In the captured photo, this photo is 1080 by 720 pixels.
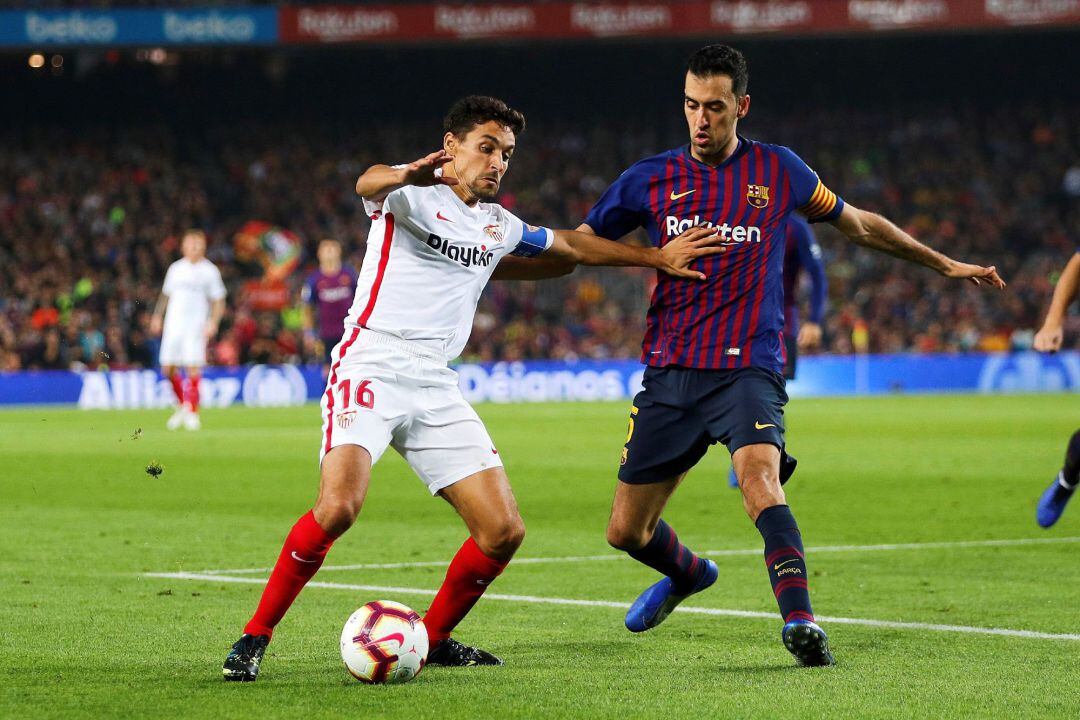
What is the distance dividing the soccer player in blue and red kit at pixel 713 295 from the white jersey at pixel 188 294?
14767mm

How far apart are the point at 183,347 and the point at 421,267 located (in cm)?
1560

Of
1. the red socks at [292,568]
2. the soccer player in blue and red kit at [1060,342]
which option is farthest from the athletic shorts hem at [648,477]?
the soccer player in blue and red kit at [1060,342]

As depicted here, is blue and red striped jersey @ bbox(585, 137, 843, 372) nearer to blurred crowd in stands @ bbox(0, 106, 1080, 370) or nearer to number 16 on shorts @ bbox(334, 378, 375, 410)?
number 16 on shorts @ bbox(334, 378, 375, 410)

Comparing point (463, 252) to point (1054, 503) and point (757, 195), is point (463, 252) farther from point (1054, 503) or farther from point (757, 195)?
point (1054, 503)

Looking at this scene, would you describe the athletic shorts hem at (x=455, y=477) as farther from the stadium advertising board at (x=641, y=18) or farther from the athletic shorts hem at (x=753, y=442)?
the stadium advertising board at (x=641, y=18)

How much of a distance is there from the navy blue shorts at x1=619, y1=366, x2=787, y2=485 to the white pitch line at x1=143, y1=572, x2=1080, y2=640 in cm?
98

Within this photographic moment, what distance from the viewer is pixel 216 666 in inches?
220

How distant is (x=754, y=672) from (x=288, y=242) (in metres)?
29.4

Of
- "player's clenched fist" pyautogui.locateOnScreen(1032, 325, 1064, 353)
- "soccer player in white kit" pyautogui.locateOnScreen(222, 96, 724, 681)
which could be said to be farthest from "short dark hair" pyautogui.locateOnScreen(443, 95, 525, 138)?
"player's clenched fist" pyautogui.locateOnScreen(1032, 325, 1064, 353)

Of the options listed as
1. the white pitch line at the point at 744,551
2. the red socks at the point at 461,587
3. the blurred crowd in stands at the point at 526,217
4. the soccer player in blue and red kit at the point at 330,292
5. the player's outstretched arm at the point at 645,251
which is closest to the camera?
the red socks at the point at 461,587

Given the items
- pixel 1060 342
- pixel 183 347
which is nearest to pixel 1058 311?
pixel 1060 342

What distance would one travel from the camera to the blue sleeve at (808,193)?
6367mm

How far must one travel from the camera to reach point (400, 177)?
5.39 m

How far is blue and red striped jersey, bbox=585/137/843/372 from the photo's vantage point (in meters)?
6.23
